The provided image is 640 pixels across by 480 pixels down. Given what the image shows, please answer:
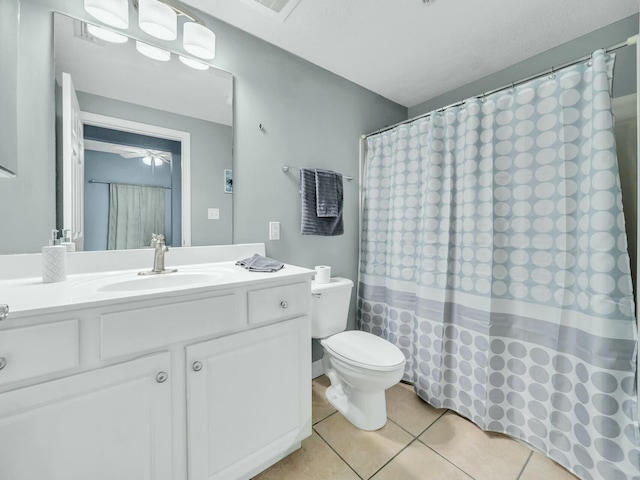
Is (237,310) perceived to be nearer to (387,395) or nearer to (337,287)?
(337,287)

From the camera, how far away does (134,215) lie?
1.27 m

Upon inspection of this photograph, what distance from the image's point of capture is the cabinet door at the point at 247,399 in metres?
0.95

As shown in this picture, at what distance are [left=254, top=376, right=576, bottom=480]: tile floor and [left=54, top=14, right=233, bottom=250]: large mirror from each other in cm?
119

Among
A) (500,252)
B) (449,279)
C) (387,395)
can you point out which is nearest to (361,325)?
(387,395)

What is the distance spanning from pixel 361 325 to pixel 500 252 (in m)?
1.14

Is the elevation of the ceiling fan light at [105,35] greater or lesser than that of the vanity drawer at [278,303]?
greater

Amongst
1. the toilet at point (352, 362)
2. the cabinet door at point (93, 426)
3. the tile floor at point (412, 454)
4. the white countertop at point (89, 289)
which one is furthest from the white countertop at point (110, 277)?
the tile floor at point (412, 454)

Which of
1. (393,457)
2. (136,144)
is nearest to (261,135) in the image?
(136,144)

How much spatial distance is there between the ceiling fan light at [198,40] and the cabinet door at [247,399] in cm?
142

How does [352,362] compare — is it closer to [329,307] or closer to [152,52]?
[329,307]

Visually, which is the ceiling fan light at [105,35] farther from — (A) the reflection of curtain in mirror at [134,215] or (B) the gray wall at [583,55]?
(B) the gray wall at [583,55]

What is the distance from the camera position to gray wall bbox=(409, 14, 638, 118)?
4.66 feet

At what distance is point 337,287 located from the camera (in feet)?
5.68

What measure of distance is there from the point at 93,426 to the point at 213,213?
39.3 inches
